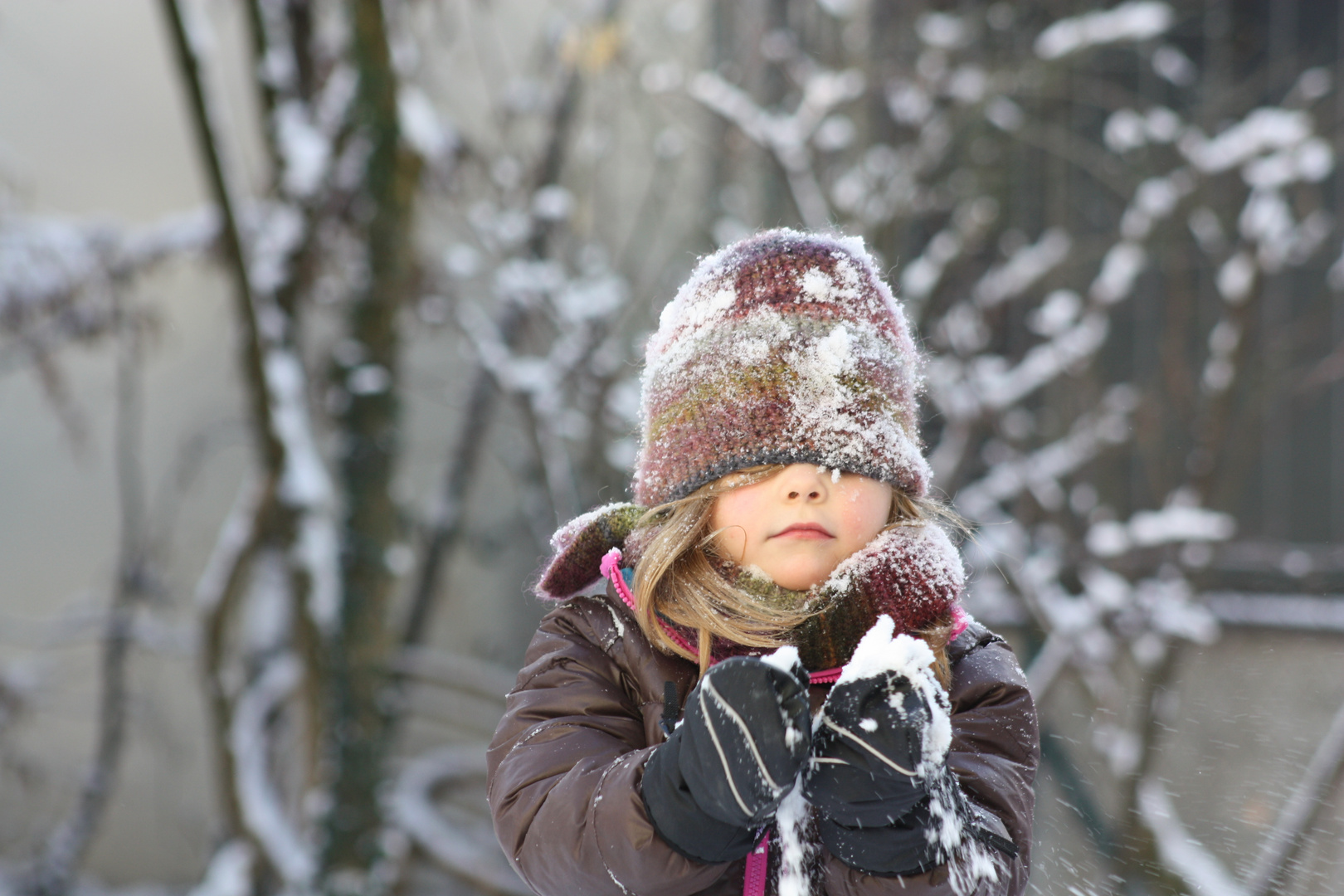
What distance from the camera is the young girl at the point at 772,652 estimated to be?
71 cm

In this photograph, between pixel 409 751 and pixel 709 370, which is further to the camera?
pixel 409 751

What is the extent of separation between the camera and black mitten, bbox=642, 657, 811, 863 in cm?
68

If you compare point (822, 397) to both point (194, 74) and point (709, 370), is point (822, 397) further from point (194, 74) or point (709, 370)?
point (194, 74)

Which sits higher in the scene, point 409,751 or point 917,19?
point 917,19

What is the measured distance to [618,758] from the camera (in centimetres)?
83

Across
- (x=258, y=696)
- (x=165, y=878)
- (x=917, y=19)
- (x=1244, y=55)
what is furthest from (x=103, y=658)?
(x=1244, y=55)

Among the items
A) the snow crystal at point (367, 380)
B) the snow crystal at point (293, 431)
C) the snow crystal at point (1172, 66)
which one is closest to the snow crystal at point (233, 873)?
the snow crystal at point (293, 431)

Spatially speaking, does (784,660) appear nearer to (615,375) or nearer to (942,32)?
(615,375)

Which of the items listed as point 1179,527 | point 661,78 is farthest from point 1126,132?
point 661,78

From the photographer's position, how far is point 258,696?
3504mm

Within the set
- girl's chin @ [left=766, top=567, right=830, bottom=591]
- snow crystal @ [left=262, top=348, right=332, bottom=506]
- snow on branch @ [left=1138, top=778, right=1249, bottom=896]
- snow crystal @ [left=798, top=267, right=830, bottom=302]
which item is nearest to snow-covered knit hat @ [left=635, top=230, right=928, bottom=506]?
snow crystal @ [left=798, top=267, right=830, bottom=302]

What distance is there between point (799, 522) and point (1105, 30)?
3.04 metres

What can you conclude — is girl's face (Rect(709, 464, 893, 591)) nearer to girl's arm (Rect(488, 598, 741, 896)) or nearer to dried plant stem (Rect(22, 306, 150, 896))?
girl's arm (Rect(488, 598, 741, 896))

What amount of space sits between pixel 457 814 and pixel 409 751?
1.79 feet
